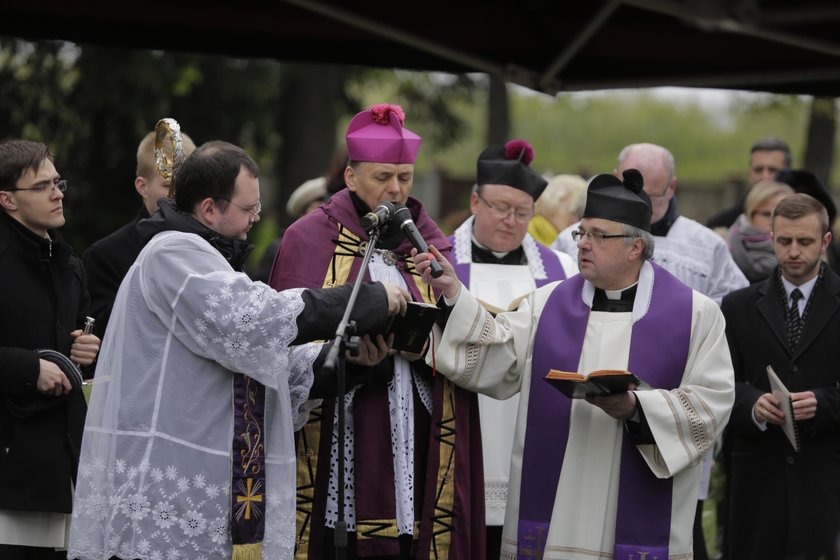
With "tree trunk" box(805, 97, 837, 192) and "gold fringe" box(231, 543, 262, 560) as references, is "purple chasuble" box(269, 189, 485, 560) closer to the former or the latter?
"gold fringe" box(231, 543, 262, 560)

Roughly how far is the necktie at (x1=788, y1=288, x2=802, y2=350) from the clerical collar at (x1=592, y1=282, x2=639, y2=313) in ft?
5.10

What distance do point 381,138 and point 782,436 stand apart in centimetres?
268

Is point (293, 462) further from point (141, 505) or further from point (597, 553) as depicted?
point (597, 553)

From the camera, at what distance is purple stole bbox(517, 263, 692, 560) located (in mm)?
5109

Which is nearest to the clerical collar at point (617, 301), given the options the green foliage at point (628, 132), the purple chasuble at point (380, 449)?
the purple chasuble at point (380, 449)

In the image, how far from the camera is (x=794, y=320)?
657 centimetres

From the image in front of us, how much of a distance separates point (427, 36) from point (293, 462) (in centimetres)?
326

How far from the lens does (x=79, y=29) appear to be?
23.5ft

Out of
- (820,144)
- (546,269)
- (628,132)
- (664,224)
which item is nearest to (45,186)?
(546,269)

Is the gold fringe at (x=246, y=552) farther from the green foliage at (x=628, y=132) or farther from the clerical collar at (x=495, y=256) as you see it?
the green foliage at (x=628, y=132)

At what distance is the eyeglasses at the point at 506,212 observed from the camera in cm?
647

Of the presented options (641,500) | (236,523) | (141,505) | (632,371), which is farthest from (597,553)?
(141,505)

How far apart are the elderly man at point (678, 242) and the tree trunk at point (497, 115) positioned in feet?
29.5

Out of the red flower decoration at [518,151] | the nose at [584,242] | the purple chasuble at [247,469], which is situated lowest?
the purple chasuble at [247,469]
